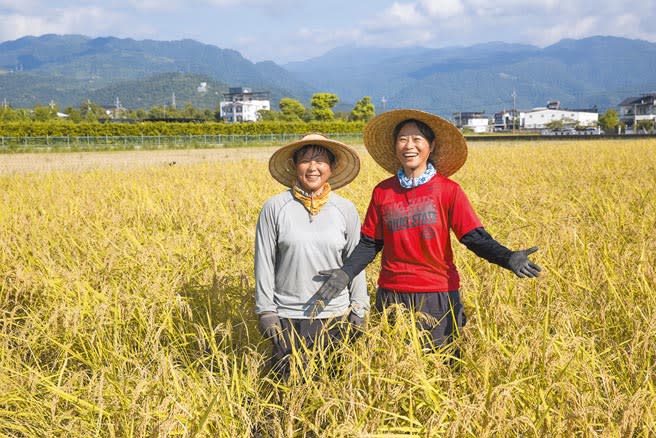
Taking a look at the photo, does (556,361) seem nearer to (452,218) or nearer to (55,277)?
(452,218)

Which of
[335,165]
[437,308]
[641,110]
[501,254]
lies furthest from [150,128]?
[641,110]

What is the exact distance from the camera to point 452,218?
2391 mm

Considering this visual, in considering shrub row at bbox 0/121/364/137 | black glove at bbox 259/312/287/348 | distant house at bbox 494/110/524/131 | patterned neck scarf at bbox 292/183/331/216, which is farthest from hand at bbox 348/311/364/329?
distant house at bbox 494/110/524/131

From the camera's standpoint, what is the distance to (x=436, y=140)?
2.65 metres

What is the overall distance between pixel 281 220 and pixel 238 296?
43.5 inches

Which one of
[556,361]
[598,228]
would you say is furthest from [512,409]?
[598,228]

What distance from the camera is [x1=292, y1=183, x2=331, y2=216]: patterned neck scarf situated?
2.41 metres

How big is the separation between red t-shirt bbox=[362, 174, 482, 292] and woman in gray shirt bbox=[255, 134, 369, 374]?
22cm

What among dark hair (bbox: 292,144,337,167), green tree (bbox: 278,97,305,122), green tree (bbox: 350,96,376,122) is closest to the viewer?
dark hair (bbox: 292,144,337,167)

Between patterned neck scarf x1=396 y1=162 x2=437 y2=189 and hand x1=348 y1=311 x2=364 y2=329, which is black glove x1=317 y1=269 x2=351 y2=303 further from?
patterned neck scarf x1=396 y1=162 x2=437 y2=189

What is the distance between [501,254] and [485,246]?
0.28 feet

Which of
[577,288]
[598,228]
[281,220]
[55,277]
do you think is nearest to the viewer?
[281,220]

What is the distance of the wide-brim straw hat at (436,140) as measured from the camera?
2.53 meters

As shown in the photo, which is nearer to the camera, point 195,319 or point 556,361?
point 556,361
